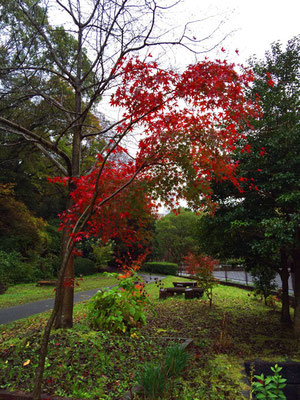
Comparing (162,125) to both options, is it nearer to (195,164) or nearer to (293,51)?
(195,164)

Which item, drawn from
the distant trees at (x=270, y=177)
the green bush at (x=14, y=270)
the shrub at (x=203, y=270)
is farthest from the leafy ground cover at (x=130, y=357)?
the green bush at (x=14, y=270)

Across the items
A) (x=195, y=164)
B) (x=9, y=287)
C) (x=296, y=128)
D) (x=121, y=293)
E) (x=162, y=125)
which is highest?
(x=296, y=128)

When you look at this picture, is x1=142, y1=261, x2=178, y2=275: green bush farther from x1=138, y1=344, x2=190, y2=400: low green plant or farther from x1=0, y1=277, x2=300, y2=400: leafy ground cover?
x1=138, y1=344, x2=190, y2=400: low green plant

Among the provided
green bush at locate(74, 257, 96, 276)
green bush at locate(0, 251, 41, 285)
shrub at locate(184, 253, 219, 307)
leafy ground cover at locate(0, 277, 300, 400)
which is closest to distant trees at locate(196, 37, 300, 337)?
leafy ground cover at locate(0, 277, 300, 400)

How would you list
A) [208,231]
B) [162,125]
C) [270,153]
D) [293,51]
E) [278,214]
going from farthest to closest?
1. [208,231]
2. [293,51]
3. [270,153]
4. [278,214]
5. [162,125]

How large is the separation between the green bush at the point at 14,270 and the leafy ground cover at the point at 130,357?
29.1 feet

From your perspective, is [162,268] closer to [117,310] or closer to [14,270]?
[14,270]

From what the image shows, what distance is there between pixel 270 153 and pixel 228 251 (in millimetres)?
2575

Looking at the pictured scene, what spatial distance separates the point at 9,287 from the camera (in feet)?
46.5

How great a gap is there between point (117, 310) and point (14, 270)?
1237 centimetres

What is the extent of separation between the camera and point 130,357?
4051mm

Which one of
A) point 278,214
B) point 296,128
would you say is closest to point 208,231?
point 278,214

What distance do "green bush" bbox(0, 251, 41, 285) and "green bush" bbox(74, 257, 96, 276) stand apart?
4190mm

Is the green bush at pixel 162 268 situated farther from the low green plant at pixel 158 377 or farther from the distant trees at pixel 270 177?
the low green plant at pixel 158 377
